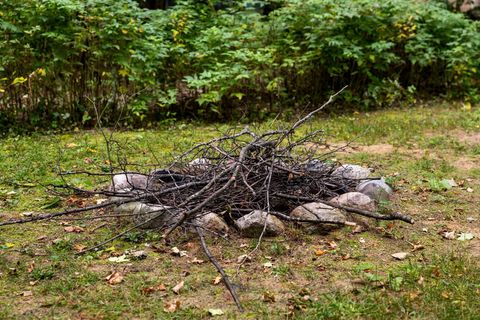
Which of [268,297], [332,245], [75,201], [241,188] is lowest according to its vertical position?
[75,201]

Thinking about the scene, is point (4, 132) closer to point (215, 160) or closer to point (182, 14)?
point (182, 14)

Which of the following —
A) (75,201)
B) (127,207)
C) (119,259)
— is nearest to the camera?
(119,259)

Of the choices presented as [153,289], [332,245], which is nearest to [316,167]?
[332,245]

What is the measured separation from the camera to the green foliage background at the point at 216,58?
813 centimetres

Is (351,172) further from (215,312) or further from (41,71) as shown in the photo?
(41,71)

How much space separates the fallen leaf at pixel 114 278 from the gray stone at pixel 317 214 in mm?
1570

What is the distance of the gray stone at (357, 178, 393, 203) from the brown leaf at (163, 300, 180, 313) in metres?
2.46

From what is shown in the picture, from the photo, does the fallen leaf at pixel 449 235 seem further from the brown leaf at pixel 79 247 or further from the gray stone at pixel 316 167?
the brown leaf at pixel 79 247

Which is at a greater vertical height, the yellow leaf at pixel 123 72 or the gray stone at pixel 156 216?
the yellow leaf at pixel 123 72

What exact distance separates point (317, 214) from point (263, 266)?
2.70 feet

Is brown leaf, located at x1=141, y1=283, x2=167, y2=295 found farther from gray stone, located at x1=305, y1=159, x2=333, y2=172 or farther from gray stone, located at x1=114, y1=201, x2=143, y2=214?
gray stone, located at x1=305, y1=159, x2=333, y2=172

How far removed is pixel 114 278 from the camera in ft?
12.1

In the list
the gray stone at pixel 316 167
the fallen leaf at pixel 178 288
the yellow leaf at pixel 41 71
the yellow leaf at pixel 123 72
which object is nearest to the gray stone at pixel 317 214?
the gray stone at pixel 316 167

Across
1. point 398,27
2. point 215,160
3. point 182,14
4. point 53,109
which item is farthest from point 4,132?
point 398,27
